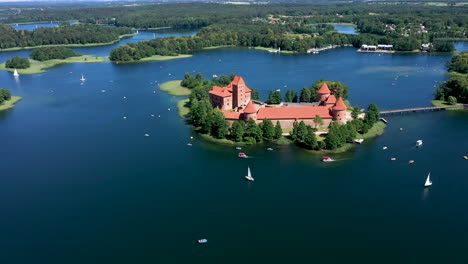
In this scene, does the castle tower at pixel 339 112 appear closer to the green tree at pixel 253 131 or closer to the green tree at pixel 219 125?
the green tree at pixel 253 131

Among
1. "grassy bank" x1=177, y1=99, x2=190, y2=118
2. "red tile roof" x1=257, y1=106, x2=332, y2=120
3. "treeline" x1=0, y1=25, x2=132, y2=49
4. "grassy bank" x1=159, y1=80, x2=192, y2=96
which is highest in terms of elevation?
"treeline" x1=0, y1=25, x2=132, y2=49

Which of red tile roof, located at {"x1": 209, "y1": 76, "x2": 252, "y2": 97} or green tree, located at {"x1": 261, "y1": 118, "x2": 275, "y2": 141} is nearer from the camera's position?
green tree, located at {"x1": 261, "y1": 118, "x2": 275, "y2": 141}

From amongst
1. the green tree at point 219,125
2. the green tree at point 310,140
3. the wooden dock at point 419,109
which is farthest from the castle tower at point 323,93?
the green tree at point 219,125

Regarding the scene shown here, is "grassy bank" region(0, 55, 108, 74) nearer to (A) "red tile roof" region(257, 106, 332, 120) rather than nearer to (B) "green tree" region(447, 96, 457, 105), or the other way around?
(A) "red tile roof" region(257, 106, 332, 120)

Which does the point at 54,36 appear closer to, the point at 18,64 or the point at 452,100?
the point at 18,64

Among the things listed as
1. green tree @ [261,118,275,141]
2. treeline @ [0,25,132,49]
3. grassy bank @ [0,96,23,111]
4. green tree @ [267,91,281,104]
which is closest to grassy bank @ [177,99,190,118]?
green tree @ [267,91,281,104]

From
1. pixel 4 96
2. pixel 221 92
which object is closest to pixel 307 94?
pixel 221 92
